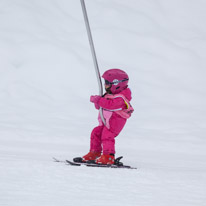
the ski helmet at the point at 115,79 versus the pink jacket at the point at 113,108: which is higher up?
the ski helmet at the point at 115,79

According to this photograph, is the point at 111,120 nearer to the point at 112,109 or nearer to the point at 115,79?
the point at 112,109

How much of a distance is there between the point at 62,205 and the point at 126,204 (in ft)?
1.15

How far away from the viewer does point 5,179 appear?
2.53m

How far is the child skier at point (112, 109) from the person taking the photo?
12.5 ft

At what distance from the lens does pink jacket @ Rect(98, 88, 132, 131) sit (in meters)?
3.80

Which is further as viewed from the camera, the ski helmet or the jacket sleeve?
the ski helmet

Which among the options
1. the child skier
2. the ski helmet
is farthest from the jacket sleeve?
the ski helmet

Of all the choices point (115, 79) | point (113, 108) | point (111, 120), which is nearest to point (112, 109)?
point (113, 108)

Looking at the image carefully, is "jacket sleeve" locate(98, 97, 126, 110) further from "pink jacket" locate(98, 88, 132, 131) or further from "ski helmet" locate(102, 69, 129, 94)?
"ski helmet" locate(102, 69, 129, 94)

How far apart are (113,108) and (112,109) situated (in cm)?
2

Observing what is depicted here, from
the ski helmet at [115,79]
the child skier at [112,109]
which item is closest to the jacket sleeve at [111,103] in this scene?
the child skier at [112,109]

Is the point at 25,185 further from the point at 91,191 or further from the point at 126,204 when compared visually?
the point at 126,204

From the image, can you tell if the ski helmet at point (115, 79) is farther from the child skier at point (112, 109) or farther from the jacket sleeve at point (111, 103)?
the jacket sleeve at point (111, 103)

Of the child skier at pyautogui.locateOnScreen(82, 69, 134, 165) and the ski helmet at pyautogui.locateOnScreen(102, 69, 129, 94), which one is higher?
the ski helmet at pyautogui.locateOnScreen(102, 69, 129, 94)
